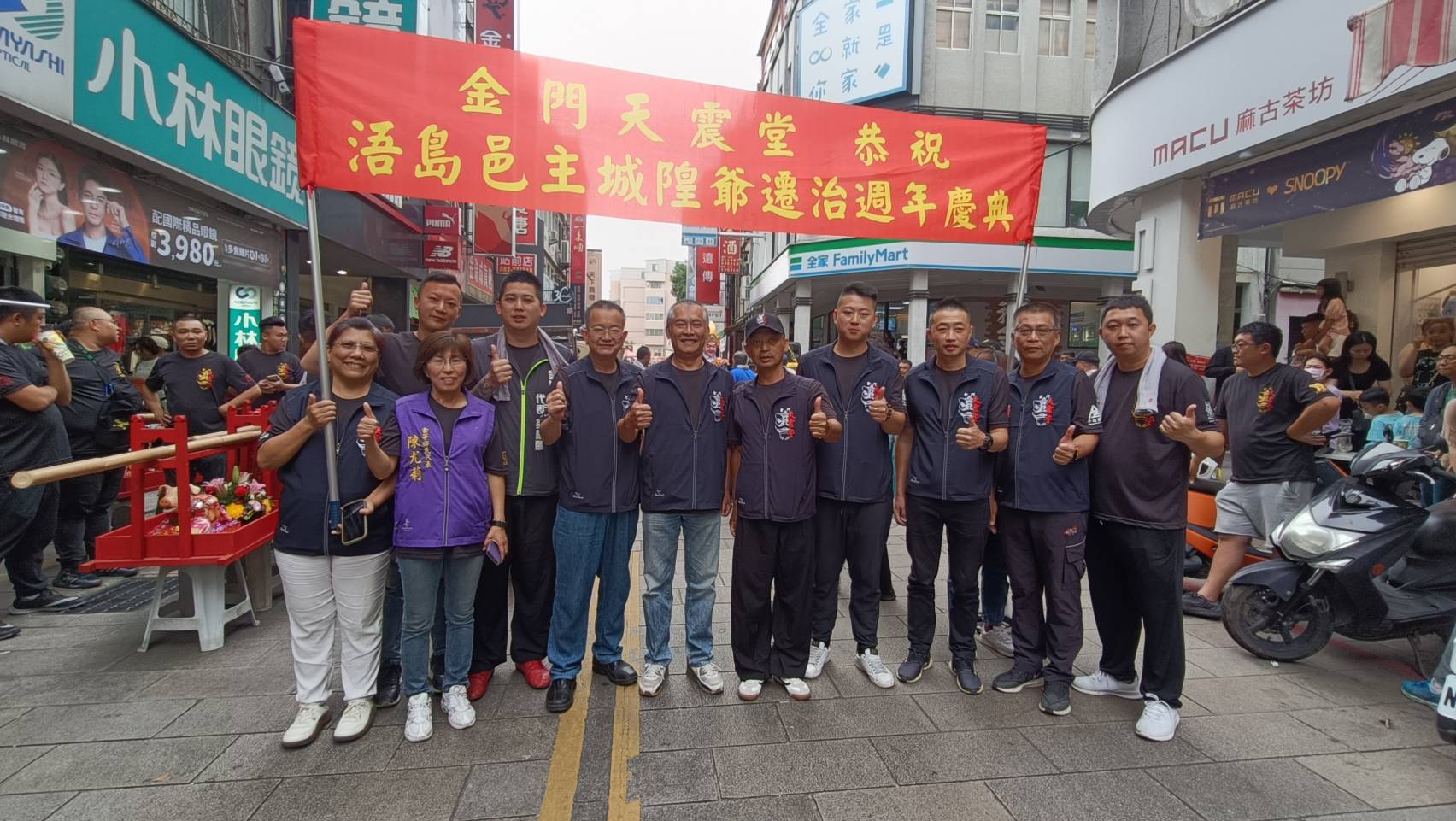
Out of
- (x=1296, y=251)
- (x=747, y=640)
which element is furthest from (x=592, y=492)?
(x=1296, y=251)

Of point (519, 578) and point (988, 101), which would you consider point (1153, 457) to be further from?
point (988, 101)

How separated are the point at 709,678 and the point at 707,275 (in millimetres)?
32546

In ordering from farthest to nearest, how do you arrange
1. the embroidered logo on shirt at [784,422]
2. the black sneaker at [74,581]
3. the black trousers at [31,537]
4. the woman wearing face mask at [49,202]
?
the woman wearing face mask at [49,202]
the black sneaker at [74,581]
the black trousers at [31,537]
the embroidered logo on shirt at [784,422]

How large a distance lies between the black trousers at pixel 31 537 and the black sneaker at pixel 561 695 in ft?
11.6

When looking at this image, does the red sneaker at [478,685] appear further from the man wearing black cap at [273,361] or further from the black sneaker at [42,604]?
the man wearing black cap at [273,361]

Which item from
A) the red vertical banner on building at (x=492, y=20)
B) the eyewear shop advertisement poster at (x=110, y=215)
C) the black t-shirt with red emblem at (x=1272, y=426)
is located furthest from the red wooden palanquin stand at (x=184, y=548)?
the red vertical banner on building at (x=492, y=20)

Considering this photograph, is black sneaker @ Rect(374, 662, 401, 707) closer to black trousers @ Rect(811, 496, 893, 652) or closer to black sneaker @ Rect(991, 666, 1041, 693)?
black trousers @ Rect(811, 496, 893, 652)

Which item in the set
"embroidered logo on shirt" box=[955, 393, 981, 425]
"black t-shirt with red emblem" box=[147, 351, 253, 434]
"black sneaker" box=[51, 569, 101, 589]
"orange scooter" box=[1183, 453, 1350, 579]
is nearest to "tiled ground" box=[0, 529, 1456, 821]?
"black sneaker" box=[51, 569, 101, 589]

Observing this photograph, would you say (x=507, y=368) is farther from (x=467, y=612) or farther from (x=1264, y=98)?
(x=1264, y=98)

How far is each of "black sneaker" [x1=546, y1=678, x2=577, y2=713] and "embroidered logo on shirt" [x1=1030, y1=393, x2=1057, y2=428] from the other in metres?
2.66

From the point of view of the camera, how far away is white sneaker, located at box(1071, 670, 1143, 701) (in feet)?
11.9

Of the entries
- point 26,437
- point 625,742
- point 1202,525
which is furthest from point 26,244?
point 1202,525

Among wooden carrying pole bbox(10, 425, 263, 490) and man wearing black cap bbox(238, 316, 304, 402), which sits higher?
man wearing black cap bbox(238, 316, 304, 402)

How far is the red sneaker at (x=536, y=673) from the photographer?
363 centimetres
